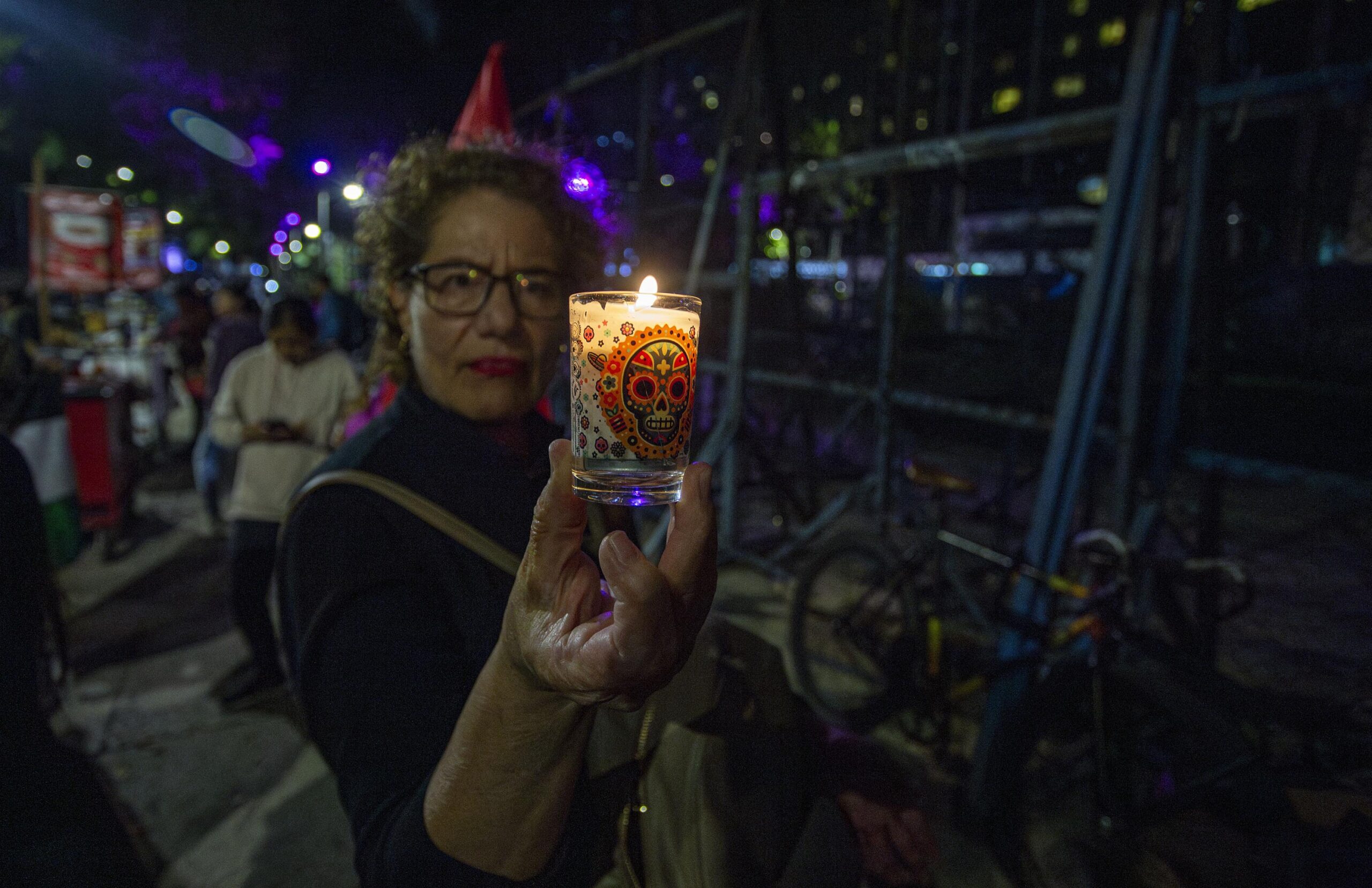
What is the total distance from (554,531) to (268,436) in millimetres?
3986

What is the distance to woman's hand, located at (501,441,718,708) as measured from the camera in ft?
2.58

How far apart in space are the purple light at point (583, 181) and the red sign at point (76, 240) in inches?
404

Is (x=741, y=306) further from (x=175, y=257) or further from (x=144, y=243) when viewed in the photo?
(x=175, y=257)

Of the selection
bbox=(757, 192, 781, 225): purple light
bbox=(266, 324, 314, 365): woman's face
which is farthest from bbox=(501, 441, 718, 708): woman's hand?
bbox=(757, 192, 781, 225): purple light

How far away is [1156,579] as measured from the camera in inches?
125

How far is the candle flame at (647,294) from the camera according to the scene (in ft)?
2.89

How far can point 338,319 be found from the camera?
9.95 meters

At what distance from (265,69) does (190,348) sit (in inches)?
241

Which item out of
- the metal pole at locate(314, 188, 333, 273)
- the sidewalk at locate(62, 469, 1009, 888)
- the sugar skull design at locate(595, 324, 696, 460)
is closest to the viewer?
the sugar skull design at locate(595, 324, 696, 460)

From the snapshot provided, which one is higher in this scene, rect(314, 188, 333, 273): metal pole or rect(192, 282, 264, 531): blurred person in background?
rect(314, 188, 333, 273): metal pole

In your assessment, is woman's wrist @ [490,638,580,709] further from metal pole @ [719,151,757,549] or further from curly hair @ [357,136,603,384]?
metal pole @ [719,151,757,549]

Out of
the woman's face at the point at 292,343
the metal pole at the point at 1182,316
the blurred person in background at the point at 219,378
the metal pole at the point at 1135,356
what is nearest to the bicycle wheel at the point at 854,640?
the metal pole at the point at 1135,356

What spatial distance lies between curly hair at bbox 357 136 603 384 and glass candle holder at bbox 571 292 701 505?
789 mm

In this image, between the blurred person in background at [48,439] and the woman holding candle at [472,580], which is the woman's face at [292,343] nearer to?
the blurred person in background at [48,439]
